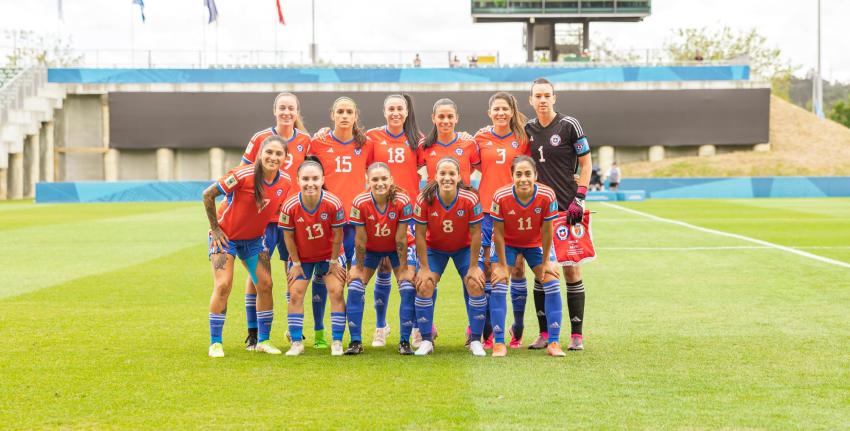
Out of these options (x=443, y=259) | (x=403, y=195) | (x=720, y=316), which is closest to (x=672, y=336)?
(x=720, y=316)

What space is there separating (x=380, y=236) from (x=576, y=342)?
184 cm

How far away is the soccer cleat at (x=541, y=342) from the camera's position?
333 inches

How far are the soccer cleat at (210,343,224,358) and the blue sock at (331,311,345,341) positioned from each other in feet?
2.94

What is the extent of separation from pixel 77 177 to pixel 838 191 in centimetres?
4097

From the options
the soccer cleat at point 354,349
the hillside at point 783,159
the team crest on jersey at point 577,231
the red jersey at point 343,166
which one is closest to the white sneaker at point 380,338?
the soccer cleat at point 354,349

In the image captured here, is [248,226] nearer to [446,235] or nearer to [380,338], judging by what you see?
[380,338]

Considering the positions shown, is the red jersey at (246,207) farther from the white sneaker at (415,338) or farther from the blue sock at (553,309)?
the blue sock at (553,309)

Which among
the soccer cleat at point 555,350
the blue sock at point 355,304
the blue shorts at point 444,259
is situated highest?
the blue shorts at point 444,259

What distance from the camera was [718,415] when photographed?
5.86 meters

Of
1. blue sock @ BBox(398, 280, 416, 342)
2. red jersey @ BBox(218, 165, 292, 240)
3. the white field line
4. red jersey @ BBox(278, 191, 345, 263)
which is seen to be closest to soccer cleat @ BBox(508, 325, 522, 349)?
blue sock @ BBox(398, 280, 416, 342)

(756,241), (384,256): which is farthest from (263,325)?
(756,241)

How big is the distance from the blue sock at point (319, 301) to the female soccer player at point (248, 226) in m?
0.41

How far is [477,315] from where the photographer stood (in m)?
8.19

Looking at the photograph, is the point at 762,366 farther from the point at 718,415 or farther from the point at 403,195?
the point at 403,195
